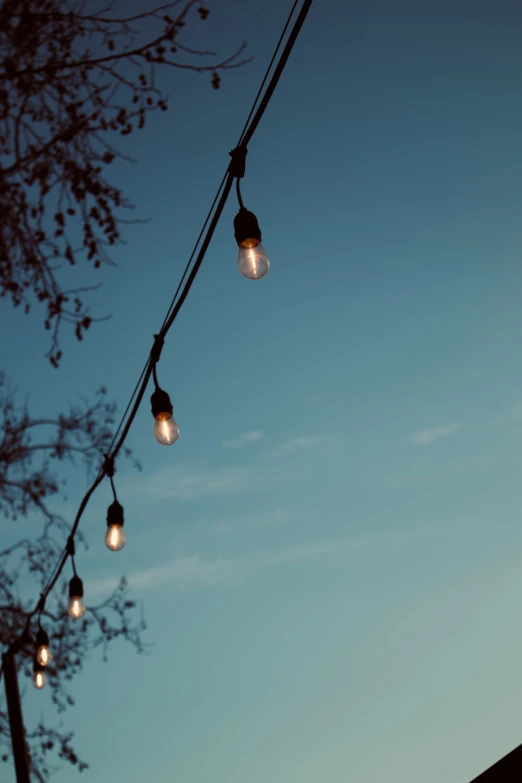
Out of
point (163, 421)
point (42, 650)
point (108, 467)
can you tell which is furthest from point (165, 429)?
point (42, 650)

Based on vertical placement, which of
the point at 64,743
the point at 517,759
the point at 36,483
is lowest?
the point at 517,759

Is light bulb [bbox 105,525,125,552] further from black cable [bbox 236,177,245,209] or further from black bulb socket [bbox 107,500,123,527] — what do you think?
black cable [bbox 236,177,245,209]

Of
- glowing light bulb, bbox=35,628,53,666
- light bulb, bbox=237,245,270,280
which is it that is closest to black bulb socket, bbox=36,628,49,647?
glowing light bulb, bbox=35,628,53,666

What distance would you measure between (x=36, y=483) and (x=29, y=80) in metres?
6.36

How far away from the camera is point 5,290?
7.09 m

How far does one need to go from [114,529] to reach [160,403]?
166 centimetres

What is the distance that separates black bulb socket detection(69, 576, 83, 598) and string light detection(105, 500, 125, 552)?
5.12ft

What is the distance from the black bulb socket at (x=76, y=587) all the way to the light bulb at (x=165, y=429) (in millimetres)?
3233

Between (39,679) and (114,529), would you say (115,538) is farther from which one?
(39,679)

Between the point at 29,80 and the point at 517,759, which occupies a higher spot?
the point at 29,80

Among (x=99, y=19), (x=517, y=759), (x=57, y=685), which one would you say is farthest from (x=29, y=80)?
(x=57, y=685)

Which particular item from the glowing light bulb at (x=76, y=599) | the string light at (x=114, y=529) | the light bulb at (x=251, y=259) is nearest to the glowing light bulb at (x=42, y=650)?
the glowing light bulb at (x=76, y=599)

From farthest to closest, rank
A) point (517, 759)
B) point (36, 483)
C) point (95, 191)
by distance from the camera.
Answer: point (36, 483)
point (95, 191)
point (517, 759)

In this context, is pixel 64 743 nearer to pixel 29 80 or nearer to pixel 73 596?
pixel 73 596
